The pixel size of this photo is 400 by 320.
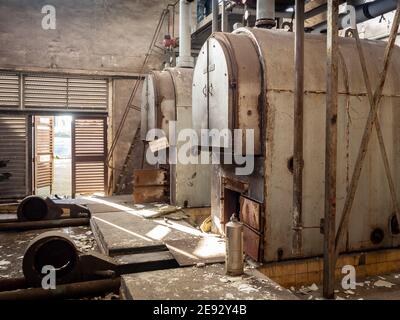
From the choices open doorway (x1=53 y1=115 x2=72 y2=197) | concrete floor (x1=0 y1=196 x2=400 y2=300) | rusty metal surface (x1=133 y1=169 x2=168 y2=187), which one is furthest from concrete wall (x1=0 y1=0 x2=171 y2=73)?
concrete floor (x1=0 y1=196 x2=400 y2=300)

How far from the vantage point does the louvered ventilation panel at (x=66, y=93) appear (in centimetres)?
848

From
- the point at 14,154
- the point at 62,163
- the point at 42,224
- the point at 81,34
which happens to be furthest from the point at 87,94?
the point at 62,163

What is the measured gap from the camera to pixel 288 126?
13.0 ft

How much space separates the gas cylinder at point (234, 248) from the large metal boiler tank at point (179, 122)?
3.05m

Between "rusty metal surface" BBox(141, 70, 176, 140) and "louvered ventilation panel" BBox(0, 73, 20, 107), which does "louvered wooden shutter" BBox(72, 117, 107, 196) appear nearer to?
"louvered ventilation panel" BBox(0, 73, 20, 107)

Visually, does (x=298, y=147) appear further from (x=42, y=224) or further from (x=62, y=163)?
(x=62, y=163)

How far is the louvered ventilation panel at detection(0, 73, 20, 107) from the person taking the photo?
826cm

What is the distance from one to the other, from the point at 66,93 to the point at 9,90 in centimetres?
121

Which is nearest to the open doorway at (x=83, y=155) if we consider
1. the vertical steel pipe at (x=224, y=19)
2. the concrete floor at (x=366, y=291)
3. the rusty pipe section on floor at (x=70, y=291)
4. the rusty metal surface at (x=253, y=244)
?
the vertical steel pipe at (x=224, y=19)

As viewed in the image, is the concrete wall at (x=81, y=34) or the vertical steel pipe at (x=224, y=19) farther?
the concrete wall at (x=81, y=34)

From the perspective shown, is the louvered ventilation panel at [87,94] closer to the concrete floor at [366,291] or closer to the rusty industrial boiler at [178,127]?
the rusty industrial boiler at [178,127]

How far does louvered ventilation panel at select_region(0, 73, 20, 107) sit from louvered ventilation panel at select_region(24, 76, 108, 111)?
19 cm

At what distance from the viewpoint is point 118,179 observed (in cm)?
905
